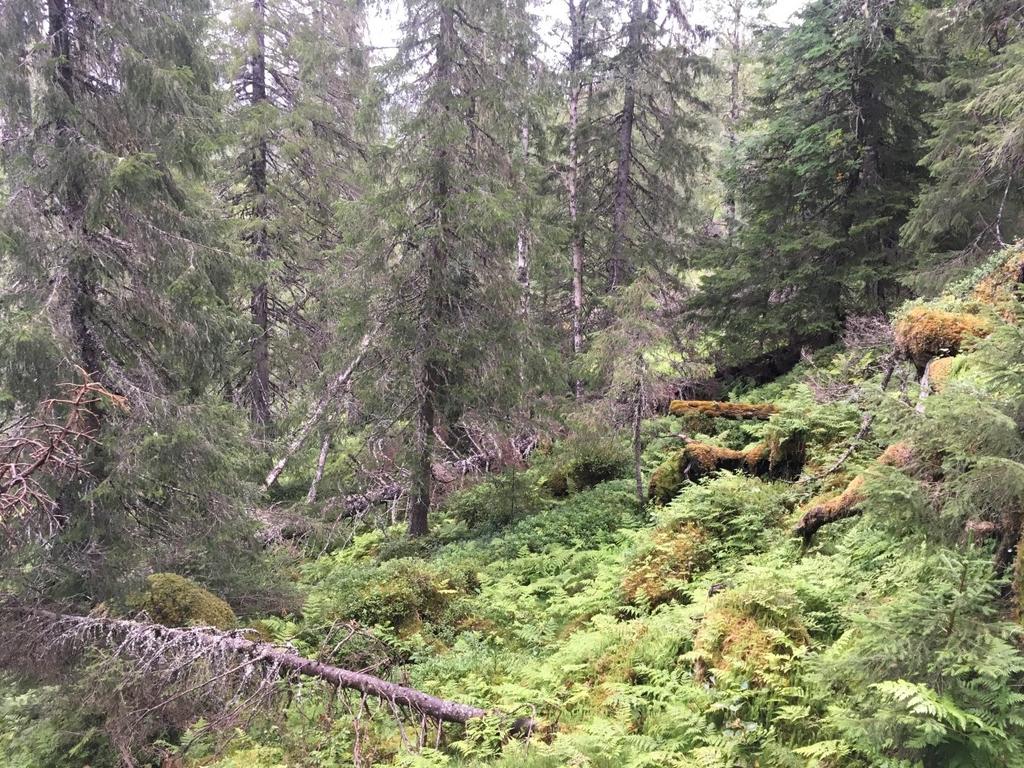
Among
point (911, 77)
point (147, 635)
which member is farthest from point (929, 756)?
point (911, 77)

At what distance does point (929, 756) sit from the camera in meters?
3.22

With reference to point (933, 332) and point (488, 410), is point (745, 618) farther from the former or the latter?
point (488, 410)

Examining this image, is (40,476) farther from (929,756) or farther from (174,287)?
(929,756)

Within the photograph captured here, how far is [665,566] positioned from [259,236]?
1178cm

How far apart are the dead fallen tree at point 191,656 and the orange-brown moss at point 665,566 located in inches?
90.6

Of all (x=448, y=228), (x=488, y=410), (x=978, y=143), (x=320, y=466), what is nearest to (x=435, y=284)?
(x=448, y=228)

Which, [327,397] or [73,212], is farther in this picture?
[327,397]

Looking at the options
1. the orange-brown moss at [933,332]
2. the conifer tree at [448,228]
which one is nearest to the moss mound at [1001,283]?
the orange-brown moss at [933,332]

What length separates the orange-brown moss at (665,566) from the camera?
22.9ft

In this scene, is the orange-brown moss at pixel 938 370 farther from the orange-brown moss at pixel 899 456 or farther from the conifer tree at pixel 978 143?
the conifer tree at pixel 978 143

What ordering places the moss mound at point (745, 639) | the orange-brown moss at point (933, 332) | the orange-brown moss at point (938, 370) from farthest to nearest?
the orange-brown moss at point (933, 332)
the orange-brown moss at point (938, 370)
the moss mound at point (745, 639)

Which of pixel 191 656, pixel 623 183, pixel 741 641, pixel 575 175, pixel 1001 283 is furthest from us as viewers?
pixel 575 175

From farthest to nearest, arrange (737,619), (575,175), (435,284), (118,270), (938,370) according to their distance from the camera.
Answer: (575,175), (435,284), (118,270), (938,370), (737,619)

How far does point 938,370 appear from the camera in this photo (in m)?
5.93
